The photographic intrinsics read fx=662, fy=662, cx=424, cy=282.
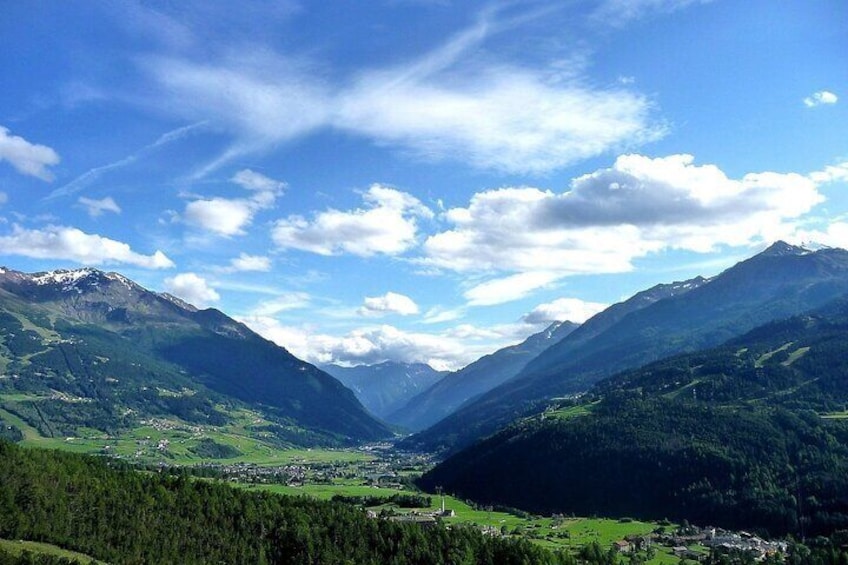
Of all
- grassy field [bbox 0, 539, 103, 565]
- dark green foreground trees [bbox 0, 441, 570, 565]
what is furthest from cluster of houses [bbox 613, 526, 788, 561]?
grassy field [bbox 0, 539, 103, 565]

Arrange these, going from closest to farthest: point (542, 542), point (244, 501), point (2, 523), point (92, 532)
Answer: point (2, 523) → point (92, 532) → point (244, 501) → point (542, 542)

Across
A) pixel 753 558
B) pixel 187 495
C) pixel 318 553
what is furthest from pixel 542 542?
pixel 187 495

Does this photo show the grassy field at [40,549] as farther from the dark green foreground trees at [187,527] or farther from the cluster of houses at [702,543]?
the cluster of houses at [702,543]

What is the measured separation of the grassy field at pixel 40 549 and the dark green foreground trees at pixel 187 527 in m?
2.14

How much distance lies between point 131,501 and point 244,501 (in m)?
27.4

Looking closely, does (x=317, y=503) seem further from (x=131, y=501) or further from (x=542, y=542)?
(x=542, y=542)

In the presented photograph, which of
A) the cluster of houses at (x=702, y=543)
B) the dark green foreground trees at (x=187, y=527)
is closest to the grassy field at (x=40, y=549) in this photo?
the dark green foreground trees at (x=187, y=527)

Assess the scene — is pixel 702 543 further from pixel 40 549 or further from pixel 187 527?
pixel 40 549

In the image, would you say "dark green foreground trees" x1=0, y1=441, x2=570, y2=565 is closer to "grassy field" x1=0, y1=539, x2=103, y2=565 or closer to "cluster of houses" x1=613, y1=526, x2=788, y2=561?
"grassy field" x1=0, y1=539, x2=103, y2=565

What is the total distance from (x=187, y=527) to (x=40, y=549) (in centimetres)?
3251

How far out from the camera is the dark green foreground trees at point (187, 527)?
12300cm

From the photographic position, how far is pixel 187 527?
458 ft

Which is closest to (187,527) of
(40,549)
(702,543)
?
(40,549)

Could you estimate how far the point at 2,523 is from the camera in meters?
115
